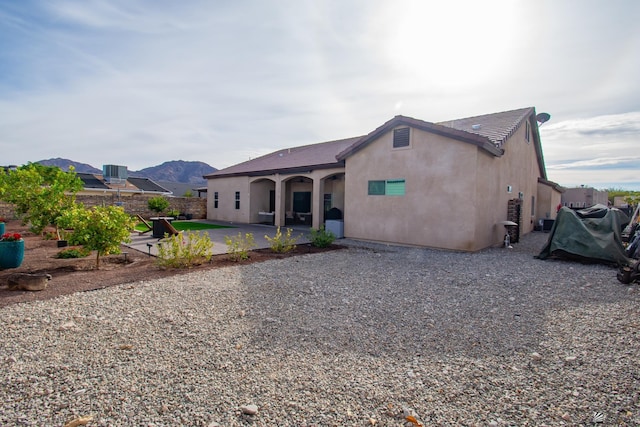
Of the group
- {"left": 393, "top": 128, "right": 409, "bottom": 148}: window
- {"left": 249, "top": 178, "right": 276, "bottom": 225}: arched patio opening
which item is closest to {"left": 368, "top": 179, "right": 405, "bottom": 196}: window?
{"left": 393, "top": 128, "right": 409, "bottom": 148}: window

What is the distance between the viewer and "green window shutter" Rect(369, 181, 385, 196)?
11846mm

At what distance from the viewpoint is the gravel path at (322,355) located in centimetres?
252

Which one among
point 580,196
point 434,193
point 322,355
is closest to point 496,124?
point 434,193

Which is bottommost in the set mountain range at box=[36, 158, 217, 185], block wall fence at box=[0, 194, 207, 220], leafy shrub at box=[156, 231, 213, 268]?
leafy shrub at box=[156, 231, 213, 268]

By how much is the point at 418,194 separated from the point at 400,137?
6.99 feet

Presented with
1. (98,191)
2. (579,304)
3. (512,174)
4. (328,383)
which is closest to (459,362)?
(328,383)

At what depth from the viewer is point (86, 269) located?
7.16m

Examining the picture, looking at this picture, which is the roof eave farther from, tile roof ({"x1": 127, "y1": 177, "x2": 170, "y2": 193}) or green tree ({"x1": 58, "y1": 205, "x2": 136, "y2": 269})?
tile roof ({"x1": 127, "y1": 177, "x2": 170, "y2": 193})

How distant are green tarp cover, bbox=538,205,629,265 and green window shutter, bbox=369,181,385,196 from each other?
5263mm

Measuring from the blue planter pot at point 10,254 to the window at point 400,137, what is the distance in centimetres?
1063

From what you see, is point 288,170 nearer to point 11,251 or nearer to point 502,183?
point 502,183

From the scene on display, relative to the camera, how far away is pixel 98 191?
2628cm

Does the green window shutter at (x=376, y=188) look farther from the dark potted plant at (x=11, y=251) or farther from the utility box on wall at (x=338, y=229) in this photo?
the dark potted plant at (x=11, y=251)

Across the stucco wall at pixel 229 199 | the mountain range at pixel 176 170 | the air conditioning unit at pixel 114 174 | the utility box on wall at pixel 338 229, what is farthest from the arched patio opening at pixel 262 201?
the mountain range at pixel 176 170
